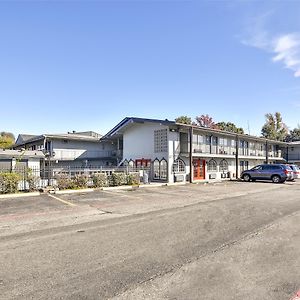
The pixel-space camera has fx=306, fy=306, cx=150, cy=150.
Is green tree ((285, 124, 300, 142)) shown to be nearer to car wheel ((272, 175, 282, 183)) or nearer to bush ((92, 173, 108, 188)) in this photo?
car wheel ((272, 175, 282, 183))

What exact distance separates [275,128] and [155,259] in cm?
7733

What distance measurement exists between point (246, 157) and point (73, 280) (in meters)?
37.3

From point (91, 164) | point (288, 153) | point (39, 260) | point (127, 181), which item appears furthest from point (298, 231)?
point (288, 153)

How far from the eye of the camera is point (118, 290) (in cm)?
450

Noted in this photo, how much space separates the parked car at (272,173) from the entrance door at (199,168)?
4.75 m

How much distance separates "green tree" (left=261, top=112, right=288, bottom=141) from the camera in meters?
75.2

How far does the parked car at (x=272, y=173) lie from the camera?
3048 cm

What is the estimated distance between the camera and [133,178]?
23.7 metres

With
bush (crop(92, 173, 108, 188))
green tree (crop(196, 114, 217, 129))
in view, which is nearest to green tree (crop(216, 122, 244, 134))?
green tree (crop(196, 114, 217, 129))

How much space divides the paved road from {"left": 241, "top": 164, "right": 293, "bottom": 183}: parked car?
2173 cm

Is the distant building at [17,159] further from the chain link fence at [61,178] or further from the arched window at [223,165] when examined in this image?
the arched window at [223,165]

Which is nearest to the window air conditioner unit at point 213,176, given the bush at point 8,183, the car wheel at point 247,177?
the car wheel at point 247,177

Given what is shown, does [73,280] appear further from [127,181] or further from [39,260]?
[127,181]

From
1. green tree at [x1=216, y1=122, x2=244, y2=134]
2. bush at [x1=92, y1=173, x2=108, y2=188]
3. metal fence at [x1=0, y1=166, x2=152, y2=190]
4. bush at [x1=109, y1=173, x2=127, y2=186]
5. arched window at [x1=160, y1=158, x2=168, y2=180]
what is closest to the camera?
metal fence at [x1=0, y1=166, x2=152, y2=190]
